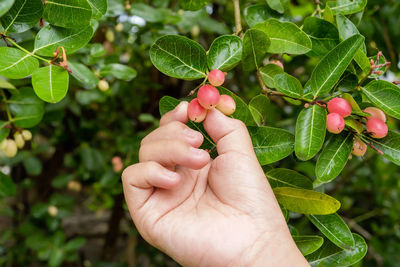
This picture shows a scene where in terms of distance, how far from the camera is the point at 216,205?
2.55ft

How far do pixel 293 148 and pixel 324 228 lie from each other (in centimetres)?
22

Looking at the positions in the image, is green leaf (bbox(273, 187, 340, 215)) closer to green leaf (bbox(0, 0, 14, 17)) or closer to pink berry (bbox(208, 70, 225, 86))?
pink berry (bbox(208, 70, 225, 86))

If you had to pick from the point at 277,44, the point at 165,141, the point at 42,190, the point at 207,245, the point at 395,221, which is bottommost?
the point at 42,190

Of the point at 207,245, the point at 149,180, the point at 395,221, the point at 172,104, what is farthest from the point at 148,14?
the point at 395,221

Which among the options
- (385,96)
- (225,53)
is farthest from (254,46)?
(385,96)

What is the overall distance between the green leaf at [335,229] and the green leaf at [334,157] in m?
A: 0.14

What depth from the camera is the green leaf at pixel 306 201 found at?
2.38 ft

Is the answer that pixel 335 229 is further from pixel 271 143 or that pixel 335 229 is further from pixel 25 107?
pixel 25 107

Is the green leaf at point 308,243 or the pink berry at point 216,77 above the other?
the pink berry at point 216,77

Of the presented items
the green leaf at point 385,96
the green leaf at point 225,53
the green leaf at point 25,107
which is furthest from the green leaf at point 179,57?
the green leaf at point 25,107

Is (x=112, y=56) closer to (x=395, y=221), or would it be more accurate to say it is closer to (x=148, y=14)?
(x=148, y=14)

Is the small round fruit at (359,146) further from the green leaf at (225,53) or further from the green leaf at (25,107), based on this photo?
the green leaf at (25,107)

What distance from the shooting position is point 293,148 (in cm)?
74

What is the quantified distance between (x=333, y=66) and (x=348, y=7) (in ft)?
0.81
